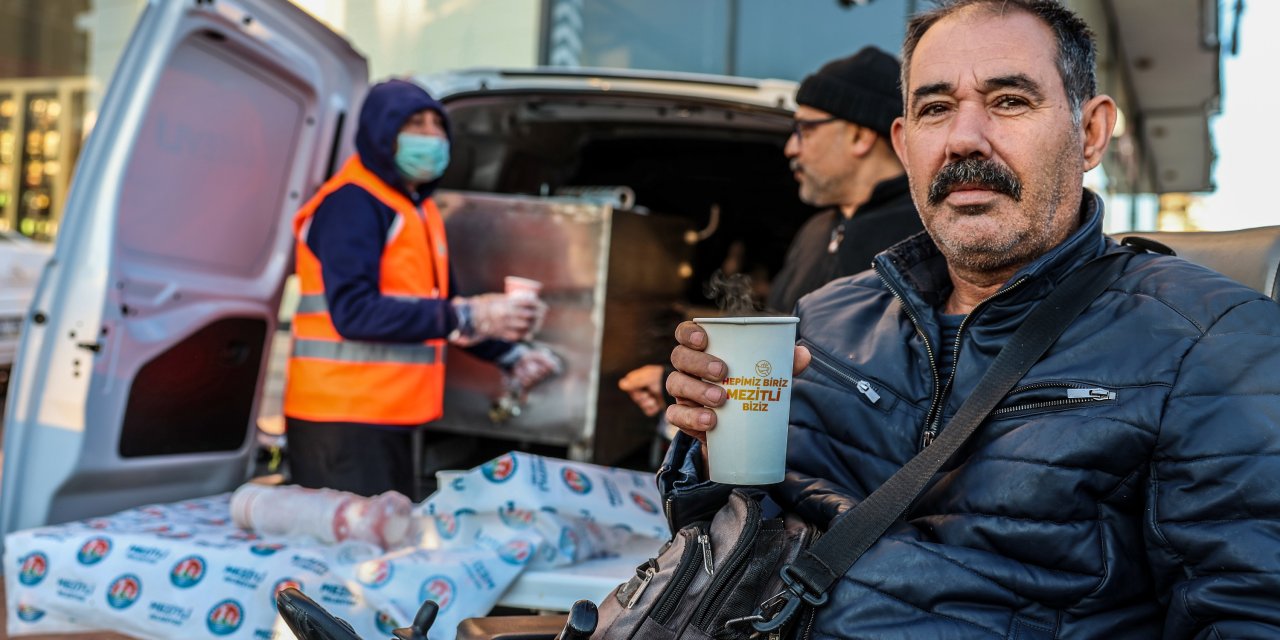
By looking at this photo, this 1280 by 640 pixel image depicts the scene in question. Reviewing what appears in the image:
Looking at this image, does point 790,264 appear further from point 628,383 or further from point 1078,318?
point 1078,318

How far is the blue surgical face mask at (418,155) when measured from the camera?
10.6ft

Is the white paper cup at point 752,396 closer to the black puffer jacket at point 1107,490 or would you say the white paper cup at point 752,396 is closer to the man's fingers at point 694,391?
the man's fingers at point 694,391

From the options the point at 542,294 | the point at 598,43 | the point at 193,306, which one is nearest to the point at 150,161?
the point at 193,306

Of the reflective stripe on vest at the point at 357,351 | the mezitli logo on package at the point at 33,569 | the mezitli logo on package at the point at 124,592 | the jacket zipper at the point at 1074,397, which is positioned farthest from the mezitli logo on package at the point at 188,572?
the jacket zipper at the point at 1074,397

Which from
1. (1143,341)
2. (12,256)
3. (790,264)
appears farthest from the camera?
(12,256)

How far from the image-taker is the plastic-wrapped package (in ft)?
8.83

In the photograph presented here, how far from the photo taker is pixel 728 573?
4.55 feet

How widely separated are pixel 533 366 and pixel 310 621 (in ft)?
7.31

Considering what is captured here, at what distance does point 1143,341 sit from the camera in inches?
54.1

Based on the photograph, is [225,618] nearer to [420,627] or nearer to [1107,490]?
[420,627]

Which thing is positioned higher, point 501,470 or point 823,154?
point 823,154

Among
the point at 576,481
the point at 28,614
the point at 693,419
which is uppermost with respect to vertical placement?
the point at 693,419

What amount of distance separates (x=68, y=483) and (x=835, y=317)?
94.9 inches

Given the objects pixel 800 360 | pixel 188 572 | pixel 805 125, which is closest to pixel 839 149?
pixel 805 125
